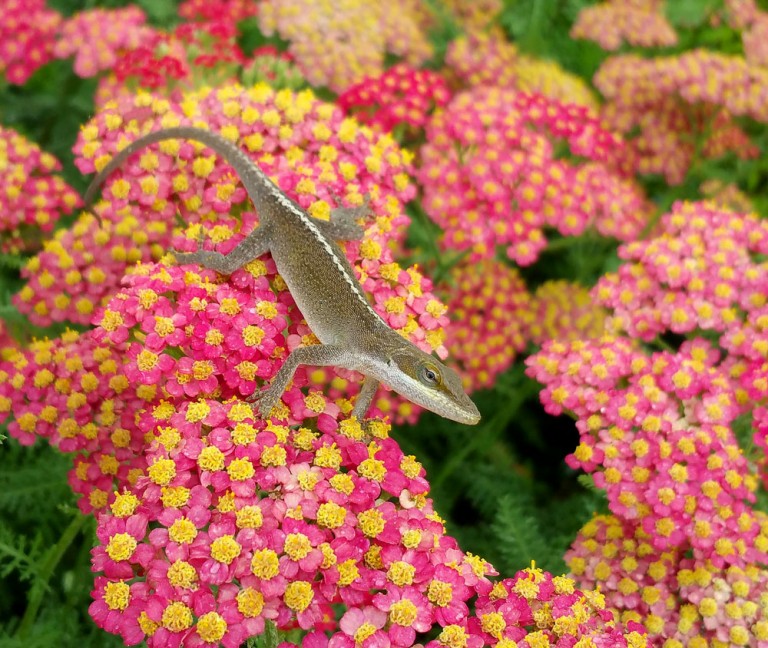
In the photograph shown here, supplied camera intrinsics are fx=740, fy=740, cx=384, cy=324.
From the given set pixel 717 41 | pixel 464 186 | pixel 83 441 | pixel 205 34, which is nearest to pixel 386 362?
pixel 83 441

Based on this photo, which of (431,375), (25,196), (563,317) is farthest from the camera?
(563,317)

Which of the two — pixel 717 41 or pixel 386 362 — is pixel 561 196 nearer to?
pixel 386 362

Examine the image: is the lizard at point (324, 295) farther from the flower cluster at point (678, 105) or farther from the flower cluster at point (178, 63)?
the flower cluster at point (678, 105)

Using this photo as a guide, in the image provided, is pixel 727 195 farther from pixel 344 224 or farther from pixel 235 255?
pixel 235 255

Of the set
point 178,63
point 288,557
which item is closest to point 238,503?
point 288,557

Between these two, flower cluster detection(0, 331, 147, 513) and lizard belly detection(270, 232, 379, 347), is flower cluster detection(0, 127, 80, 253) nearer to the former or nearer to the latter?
flower cluster detection(0, 331, 147, 513)

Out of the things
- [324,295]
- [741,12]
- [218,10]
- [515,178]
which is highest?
[741,12]
